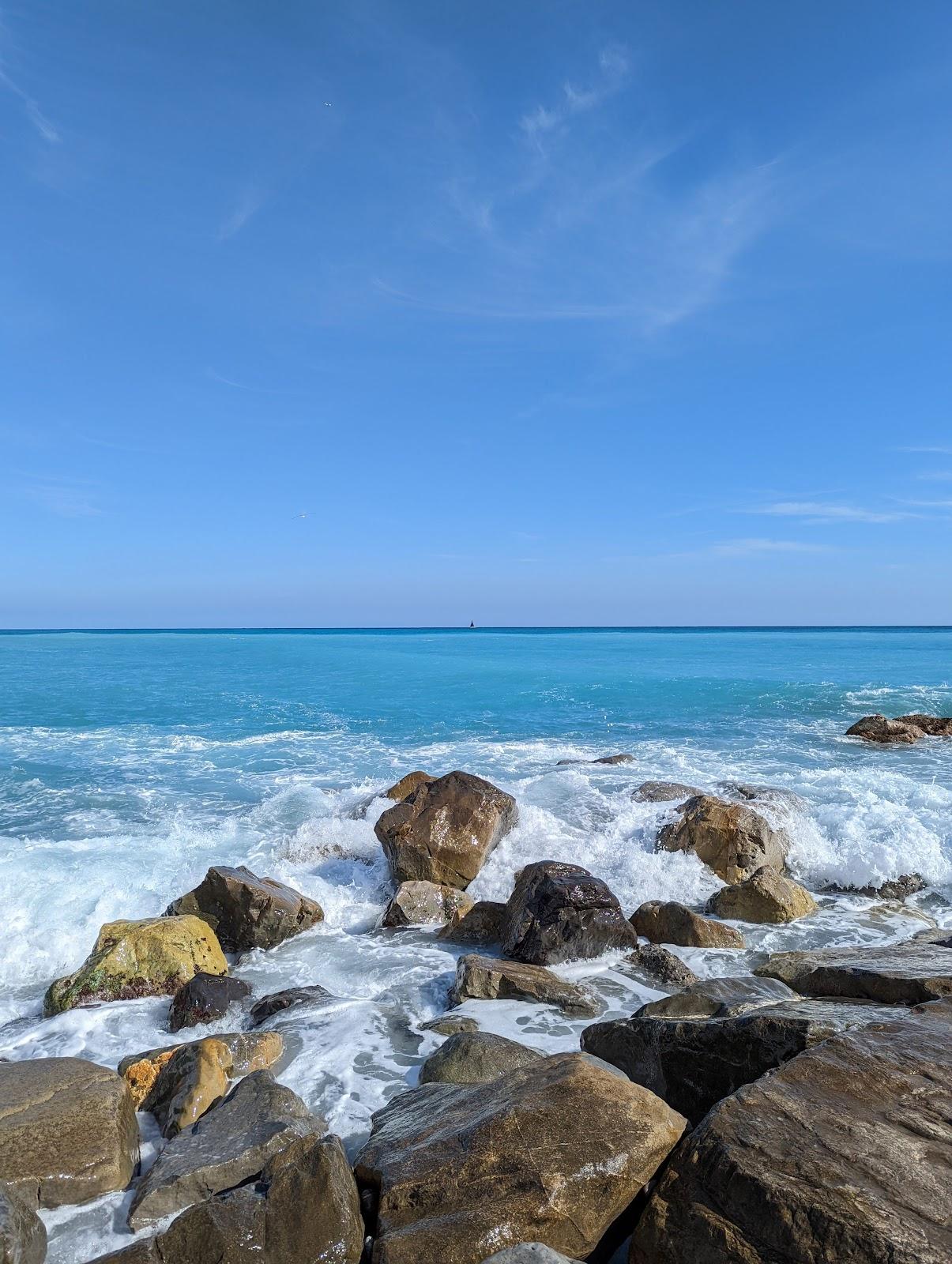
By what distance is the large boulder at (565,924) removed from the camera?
8.09m

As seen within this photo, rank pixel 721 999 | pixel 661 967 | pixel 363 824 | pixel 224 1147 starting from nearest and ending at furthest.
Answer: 1. pixel 224 1147
2. pixel 721 999
3. pixel 661 967
4. pixel 363 824

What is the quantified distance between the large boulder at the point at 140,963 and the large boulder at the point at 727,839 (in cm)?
671

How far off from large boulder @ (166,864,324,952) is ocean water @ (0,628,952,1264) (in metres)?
0.32

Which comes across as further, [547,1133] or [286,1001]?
[286,1001]

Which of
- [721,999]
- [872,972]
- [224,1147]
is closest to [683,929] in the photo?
[721,999]

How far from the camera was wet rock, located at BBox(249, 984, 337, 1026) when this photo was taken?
7031mm

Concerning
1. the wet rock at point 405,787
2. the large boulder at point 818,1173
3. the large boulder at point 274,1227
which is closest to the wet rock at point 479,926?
the wet rock at point 405,787

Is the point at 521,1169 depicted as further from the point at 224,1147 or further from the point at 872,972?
the point at 872,972

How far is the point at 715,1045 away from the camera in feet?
15.2

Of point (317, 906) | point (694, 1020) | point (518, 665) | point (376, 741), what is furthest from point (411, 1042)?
point (518, 665)

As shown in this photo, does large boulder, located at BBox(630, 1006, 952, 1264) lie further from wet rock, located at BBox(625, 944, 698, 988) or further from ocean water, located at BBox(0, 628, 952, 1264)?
wet rock, located at BBox(625, 944, 698, 988)

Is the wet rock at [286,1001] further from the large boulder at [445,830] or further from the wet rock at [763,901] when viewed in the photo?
the wet rock at [763,901]

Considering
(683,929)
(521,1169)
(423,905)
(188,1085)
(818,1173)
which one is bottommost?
(423,905)

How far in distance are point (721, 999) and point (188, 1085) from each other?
4.09 metres
